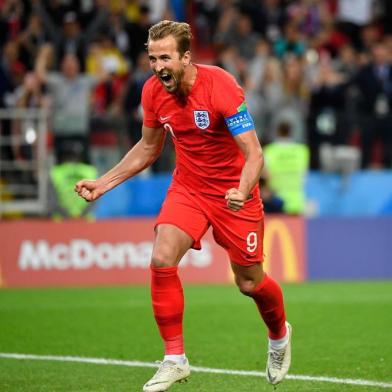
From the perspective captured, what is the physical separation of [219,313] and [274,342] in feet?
14.5

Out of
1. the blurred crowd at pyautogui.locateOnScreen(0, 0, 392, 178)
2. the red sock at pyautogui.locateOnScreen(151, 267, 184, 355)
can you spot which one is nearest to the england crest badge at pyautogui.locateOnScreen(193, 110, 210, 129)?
the red sock at pyautogui.locateOnScreen(151, 267, 184, 355)

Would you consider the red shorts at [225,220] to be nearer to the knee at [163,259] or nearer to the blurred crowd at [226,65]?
the knee at [163,259]

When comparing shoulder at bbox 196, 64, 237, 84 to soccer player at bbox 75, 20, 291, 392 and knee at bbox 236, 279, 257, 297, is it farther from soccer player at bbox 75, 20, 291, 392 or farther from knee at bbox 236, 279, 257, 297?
knee at bbox 236, 279, 257, 297

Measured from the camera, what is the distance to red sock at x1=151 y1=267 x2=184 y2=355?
22.8 ft

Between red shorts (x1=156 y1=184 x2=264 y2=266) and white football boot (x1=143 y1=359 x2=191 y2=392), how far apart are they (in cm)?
80

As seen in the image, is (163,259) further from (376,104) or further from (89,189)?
(376,104)

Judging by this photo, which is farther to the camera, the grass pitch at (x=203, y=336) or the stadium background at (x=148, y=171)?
the stadium background at (x=148, y=171)

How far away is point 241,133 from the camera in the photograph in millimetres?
6996

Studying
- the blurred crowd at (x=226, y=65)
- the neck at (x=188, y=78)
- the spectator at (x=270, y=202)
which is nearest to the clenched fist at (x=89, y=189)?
the neck at (x=188, y=78)

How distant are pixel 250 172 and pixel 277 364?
4.60 ft

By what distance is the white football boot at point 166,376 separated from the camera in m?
6.78

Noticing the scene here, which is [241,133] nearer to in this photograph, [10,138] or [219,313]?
[219,313]

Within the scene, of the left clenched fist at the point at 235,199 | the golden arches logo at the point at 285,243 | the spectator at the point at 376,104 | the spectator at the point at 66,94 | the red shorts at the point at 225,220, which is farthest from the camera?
the spectator at the point at 376,104

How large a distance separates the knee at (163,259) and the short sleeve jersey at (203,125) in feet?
1.90
